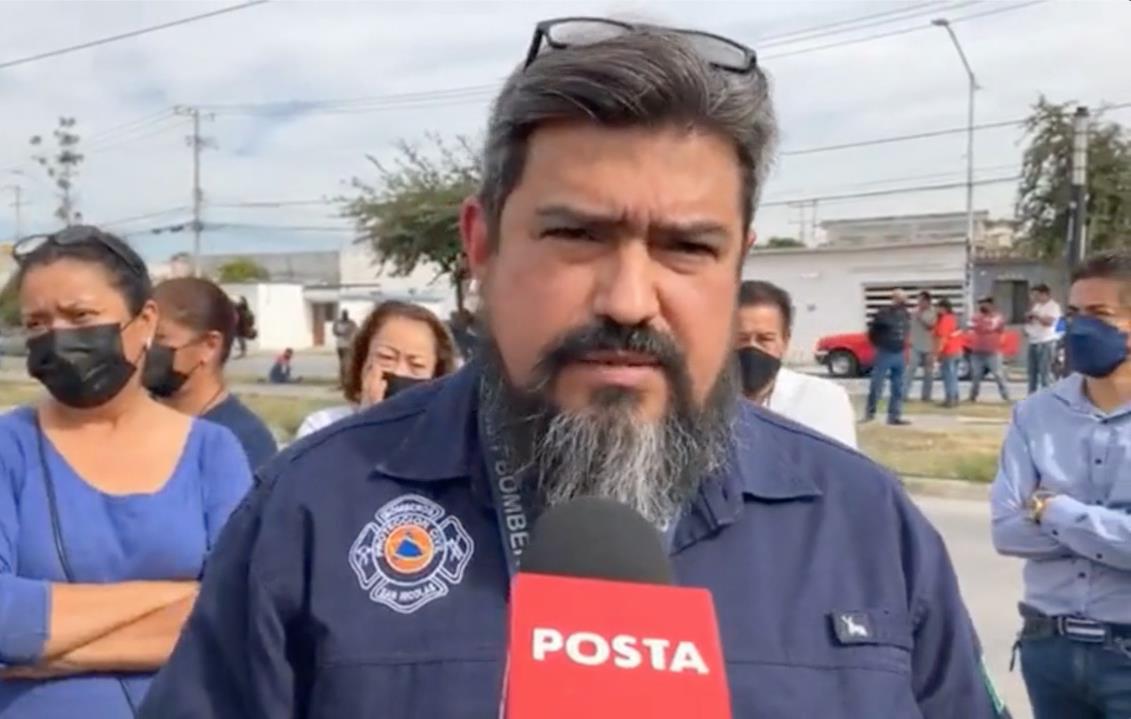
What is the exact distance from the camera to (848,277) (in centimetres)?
4419

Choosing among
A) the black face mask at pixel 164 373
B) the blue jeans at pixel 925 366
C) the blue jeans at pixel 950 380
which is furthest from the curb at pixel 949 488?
the black face mask at pixel 164 373

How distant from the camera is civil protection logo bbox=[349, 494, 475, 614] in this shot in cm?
170

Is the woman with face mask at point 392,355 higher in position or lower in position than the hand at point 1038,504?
higher

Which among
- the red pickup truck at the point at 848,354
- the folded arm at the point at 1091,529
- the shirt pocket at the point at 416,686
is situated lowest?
the red pickup truck at the point at 848,354

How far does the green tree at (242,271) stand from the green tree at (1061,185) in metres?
52.8

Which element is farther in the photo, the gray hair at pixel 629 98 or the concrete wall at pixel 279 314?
the concrete wall at pixel 279 314

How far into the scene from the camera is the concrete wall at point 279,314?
69500 mm

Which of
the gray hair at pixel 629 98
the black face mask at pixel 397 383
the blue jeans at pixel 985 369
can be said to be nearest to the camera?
the gray hair at pixel 629 98

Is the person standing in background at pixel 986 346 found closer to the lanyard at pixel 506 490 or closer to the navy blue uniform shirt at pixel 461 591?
the navy blue uniform shirt at pixel 461 591

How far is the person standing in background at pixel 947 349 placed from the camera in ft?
72.1

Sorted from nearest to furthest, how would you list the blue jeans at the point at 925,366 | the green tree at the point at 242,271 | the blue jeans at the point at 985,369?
the blue jeans at the point at 925,366 < the blue jeans at the point at 985,369 < the green tree at the point at 242,271

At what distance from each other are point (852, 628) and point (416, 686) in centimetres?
53

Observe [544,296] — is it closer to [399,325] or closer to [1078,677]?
[1078,677]

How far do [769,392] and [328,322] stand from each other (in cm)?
6797
